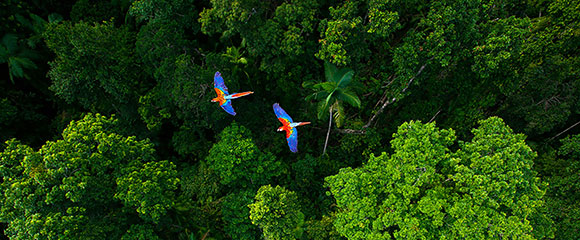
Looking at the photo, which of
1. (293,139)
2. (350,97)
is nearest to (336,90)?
(350,97)

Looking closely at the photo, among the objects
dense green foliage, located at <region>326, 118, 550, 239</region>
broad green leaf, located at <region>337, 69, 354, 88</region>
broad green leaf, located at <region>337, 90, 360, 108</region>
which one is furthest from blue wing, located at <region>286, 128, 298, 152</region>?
broad green leaf, located at <region>337, 69, 354, 88</region>

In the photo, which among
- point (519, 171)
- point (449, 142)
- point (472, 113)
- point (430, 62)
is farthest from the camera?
point (472, 113)

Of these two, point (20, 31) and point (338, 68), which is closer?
point (338, 68)

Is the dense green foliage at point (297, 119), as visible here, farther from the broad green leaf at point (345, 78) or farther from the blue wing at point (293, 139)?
the blue wing at point (293, 139)

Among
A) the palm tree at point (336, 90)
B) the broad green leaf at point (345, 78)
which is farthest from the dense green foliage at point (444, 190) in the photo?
the broad green leaf at point (345, 78)

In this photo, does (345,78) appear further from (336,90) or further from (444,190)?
(444,190)

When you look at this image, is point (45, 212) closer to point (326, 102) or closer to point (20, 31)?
point (326, 102)

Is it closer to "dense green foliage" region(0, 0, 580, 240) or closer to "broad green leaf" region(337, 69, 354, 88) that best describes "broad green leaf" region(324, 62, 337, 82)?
"dense green foliage" region(0, 0, 580, 240)

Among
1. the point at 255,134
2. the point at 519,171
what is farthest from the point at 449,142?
the point at 255,134

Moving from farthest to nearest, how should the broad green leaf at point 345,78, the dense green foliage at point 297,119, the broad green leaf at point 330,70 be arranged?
1. the broad green leaf at point 330,70
2. the broad green leaf at point 345,78
3. the dense green foliage at point 297,119
